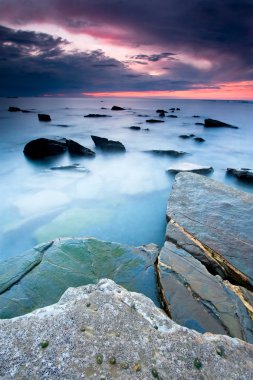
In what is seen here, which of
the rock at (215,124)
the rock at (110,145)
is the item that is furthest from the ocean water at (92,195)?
the rock at (215,124)

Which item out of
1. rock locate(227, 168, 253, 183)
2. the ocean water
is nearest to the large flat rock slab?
the ocean water

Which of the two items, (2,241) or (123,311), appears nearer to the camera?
(123,311)

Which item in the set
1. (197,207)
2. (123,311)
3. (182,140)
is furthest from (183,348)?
(182,140)

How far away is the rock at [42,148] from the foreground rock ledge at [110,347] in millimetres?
12641

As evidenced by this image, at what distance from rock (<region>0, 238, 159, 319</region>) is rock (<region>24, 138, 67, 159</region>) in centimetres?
1048

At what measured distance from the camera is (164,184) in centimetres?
1054

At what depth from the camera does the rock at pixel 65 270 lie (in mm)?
3768

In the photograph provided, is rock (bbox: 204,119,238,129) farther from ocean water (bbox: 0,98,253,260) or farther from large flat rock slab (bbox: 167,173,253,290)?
large flat rock slab (bbox: 167,173,253,290)

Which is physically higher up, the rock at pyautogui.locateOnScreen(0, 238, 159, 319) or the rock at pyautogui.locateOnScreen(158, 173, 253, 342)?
Result: the rock at pyautogui.locateOnScreen(158, 173, 253, 342)

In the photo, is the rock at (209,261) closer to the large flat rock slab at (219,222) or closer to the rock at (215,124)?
the large flat rock slab at (219,222)

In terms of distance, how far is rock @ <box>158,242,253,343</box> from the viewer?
3281 millimetres

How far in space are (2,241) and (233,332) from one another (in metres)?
5.43

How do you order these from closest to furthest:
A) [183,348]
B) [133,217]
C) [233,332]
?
[183,348], [233,332], [133,217]

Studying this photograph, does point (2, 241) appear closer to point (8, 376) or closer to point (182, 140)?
point (8, 376)
